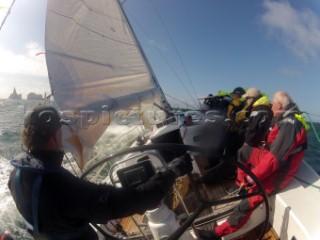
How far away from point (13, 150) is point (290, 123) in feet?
31.4

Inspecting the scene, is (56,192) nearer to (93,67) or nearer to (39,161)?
(39,161)

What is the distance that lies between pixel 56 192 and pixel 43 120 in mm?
362

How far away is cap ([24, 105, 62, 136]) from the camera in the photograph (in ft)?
4.37

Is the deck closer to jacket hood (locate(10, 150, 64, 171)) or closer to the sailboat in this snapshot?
the sailboat

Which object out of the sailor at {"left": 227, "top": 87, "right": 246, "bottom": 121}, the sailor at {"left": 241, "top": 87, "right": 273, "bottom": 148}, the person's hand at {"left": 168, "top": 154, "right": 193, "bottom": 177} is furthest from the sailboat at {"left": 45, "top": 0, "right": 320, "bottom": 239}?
the person's hand at {"left": 168, "top": 154, "right": 193, "bottom": 177}

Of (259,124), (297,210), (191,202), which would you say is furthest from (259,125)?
(191,202)

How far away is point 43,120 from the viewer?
52.6 inches

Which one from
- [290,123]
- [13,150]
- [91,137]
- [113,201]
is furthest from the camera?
[13,150]

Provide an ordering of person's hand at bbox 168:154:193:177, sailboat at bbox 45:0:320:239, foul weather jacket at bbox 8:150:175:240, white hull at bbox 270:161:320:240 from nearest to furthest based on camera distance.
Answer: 1. foul weather jacket at bbox 8:150:175:240
2. person's hand at bbox 168:154:193:177
3. white hull at bbox 270:161:320:240
4. sailboat at bbox 45:0:320:239

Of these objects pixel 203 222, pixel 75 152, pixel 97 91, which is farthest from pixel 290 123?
pixel 97 91

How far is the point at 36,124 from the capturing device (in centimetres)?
133

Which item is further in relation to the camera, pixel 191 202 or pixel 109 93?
pixel 109 93

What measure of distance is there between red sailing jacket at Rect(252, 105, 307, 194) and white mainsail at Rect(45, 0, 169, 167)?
2.27m

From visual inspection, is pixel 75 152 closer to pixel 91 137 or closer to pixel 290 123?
pixel 91 137
